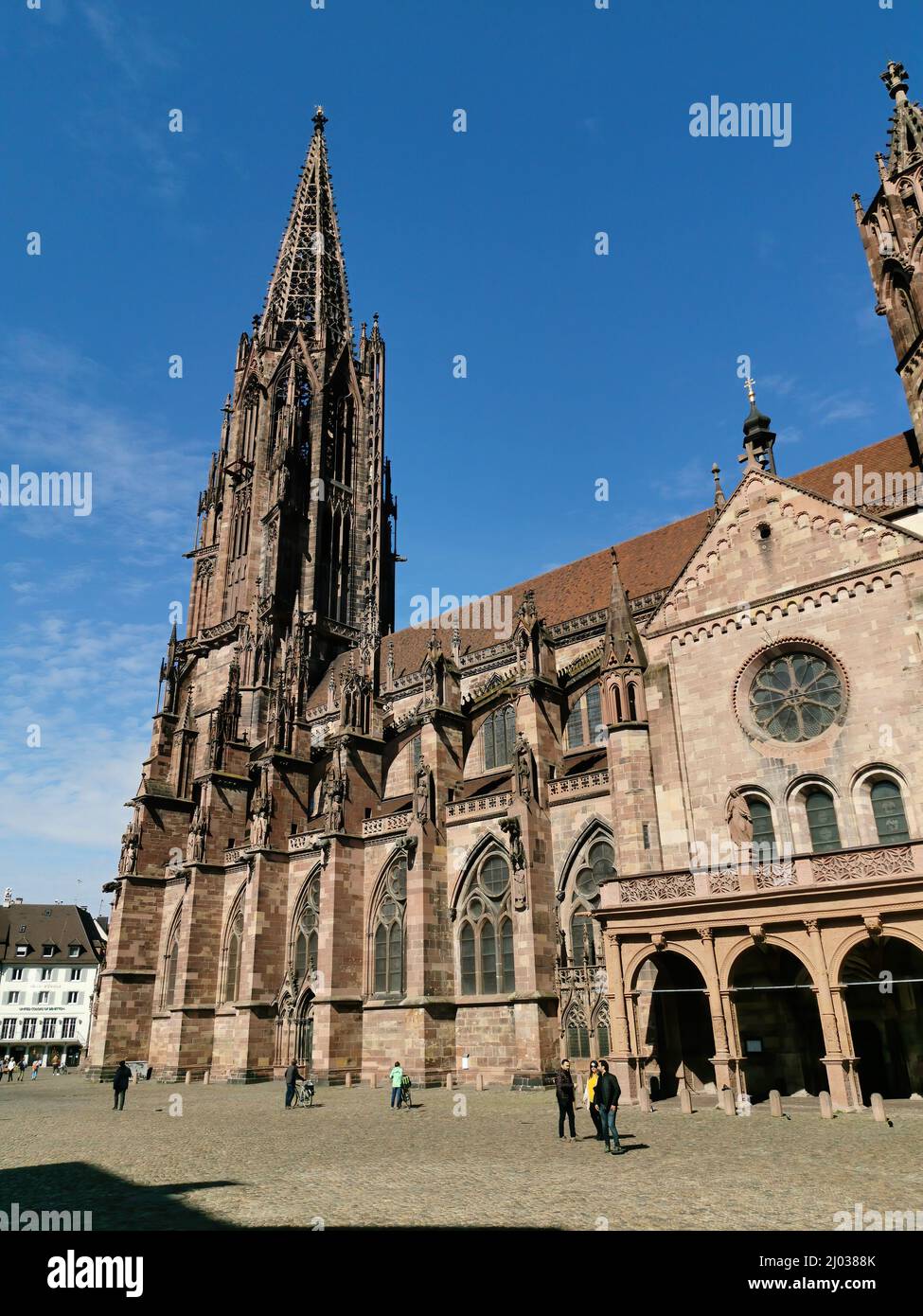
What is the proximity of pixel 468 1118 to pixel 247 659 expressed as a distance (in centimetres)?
3171

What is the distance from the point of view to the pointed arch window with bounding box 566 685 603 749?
28.5 m

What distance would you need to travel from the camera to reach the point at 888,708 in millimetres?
18266

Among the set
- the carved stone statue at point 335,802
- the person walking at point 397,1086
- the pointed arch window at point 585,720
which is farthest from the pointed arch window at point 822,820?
the carved stone statue at point 335,802

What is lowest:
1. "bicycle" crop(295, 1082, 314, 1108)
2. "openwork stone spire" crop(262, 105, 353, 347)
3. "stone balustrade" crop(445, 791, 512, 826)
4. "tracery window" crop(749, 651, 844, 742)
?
"bicycle" crop(295, 1082, 314, 1108)

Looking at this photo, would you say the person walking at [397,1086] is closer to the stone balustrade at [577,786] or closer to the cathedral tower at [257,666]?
the stone balustrade at [577,786]

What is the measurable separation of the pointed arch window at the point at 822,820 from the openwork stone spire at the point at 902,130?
17804mm

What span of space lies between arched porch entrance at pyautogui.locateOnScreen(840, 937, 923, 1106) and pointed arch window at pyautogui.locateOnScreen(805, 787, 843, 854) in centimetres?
209

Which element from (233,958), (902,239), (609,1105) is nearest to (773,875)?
(609,1105)

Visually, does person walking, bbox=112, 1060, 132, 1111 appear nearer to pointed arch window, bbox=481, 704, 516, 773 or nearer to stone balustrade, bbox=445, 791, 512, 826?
stone balustrade, bbox=445, 791, 512, 826

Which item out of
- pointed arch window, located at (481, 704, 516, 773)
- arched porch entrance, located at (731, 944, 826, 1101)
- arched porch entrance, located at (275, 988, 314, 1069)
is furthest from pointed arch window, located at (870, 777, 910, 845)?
arched porch entrance, located at (275, 988, 314, 1069)

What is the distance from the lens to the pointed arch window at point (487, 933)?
82.6 ft

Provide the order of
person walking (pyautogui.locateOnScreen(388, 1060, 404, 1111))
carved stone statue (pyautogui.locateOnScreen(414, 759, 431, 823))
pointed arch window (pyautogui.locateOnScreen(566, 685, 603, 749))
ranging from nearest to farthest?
person walking (pyautogui.locateOnScreen(388, 1060, 404, 1111)), carved stone statue (pyautogui.locateOnScreen(414, 759, 431, 823)), pointed arch window (pyautogui.locateOnScreen(566, 685, 603, 749))
